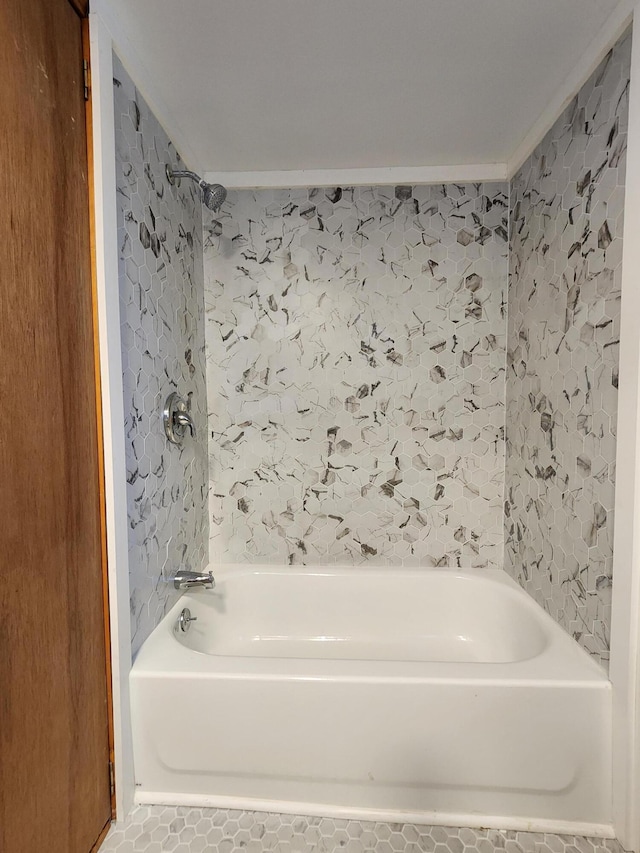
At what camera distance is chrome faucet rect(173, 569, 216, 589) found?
1.83 metres

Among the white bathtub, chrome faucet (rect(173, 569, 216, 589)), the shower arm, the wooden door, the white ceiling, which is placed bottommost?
the white bathtub

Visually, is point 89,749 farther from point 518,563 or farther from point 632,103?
point 632,103

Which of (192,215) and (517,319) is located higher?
(192,215)

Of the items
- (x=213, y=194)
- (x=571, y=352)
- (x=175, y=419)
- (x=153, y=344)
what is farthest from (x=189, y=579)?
(x=571, y=352)

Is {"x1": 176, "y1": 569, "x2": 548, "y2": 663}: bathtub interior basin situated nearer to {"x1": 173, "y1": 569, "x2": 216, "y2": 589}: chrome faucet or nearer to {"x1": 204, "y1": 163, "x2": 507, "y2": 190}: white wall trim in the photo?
{"x1": 173, "y1": 569, "x2": 216, "y2": 589}: chrome faucet

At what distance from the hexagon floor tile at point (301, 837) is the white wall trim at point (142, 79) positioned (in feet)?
6.79

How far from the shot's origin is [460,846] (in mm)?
1306

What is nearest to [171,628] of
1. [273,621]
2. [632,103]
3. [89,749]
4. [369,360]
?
[89,749]

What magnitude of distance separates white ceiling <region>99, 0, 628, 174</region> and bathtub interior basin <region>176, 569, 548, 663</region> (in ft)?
5.70

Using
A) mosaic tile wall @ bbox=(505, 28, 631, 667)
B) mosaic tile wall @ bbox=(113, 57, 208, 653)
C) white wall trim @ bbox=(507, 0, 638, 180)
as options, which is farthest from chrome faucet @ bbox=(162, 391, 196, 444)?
white wall trim @ bbox=(507, 0, 638, 180)

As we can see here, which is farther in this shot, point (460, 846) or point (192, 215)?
point (192, 215)

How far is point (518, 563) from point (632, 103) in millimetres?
1580

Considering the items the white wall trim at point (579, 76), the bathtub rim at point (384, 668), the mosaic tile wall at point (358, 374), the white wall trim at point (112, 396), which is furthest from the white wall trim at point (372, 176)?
the bathtub rim at point (384, 668)

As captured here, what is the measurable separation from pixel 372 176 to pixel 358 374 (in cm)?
83
